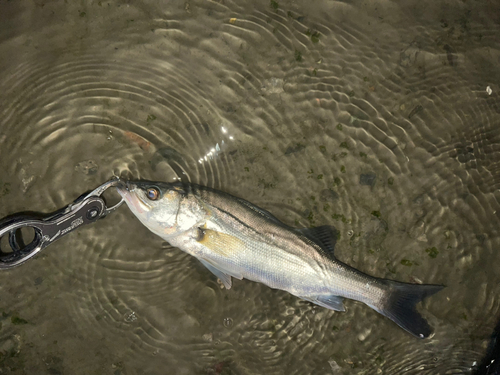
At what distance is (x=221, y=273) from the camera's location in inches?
142

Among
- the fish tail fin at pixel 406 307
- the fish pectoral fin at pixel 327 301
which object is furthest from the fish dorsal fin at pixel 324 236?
the fish tail fin at pixel 406 307

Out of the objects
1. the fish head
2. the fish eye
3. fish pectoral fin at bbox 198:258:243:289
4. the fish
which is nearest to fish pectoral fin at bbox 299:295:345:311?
the fish

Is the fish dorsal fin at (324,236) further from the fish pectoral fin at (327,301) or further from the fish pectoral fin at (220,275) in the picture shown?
the fish pectoral fin at (220,275)

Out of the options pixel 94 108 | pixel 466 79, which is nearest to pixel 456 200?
pixel 466 79

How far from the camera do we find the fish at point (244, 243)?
3426mm

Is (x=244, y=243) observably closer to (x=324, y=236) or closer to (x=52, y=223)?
(x=324, y=236)

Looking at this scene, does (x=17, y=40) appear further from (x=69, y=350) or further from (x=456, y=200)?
(x=456, y=200)

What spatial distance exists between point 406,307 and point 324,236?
4.13ft

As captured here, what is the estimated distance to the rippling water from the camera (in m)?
3.82

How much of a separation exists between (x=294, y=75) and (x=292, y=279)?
8.16 ft

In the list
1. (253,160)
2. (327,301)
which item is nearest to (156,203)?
(253,160)

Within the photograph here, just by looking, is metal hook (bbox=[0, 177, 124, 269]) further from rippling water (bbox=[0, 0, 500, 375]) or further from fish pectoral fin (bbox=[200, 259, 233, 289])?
fish pectoral fin (bbox=[200, 259, 233, 289])

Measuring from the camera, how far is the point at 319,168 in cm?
404

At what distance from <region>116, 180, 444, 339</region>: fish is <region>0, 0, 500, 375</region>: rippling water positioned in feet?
1.56
